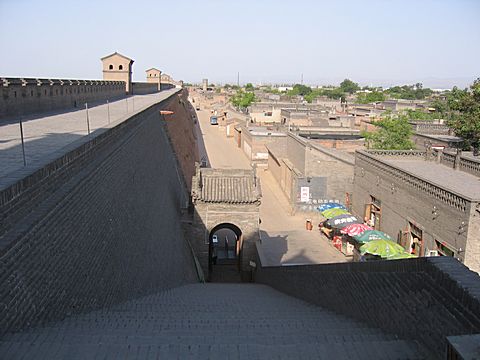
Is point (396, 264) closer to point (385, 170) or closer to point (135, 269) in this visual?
point (135, 269)

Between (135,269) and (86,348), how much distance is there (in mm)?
3897

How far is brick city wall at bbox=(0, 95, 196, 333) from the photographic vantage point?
4.24 metres

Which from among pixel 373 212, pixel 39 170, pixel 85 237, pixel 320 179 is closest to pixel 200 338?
pixel 85 237

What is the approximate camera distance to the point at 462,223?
12.4 metres

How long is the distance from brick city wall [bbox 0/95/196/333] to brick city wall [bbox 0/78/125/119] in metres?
3.53

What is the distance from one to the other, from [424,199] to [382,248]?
2.13 metres

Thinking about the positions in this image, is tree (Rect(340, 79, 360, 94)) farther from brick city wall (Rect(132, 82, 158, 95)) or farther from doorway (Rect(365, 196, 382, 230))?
doorway (Rect(365, 196, 382, 230))

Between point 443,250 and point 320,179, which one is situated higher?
point 320,179

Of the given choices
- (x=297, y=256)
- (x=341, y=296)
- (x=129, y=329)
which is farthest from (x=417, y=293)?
(x=297, y=256)

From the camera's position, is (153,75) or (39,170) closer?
(39,170)

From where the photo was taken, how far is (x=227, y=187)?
15.3 meters

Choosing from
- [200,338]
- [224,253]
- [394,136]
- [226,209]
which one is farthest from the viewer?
[394,136]

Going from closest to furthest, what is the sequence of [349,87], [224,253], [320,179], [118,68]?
[224,253] < [320,179] < [118,68] < [349,87]

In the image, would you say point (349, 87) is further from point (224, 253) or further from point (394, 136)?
point (224, 253)
